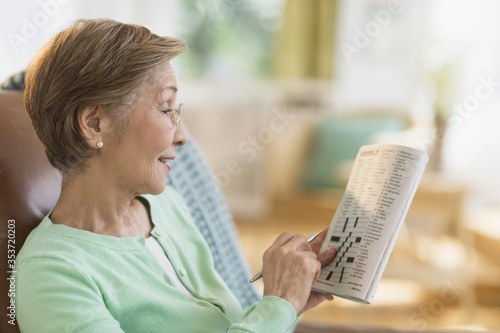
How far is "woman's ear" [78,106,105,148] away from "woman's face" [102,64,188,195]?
0.06 feet

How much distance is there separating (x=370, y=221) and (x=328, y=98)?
429cm

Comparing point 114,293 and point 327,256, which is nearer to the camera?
point 114,293

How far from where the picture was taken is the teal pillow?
4.65 meters

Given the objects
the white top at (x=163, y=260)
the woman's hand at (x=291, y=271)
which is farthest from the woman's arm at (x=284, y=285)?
the white top at (x=163, y=260)

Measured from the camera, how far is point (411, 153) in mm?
1058

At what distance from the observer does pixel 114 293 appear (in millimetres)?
959

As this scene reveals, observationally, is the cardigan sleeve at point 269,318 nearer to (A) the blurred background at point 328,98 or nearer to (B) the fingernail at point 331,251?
(B) the fingernail at point 331,251

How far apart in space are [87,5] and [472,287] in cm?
281

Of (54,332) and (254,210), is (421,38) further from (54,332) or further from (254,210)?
(54,332)

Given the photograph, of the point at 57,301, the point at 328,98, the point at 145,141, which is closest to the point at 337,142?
the point at 328,98

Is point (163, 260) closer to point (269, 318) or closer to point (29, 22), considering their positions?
point (269, 318)

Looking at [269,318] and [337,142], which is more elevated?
[269,318]

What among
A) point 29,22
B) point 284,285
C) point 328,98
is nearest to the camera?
point 284,285

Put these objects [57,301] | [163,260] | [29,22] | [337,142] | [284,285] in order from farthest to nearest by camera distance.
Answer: [337,142], [29,22], [163,260], [284,285], [57,301]
